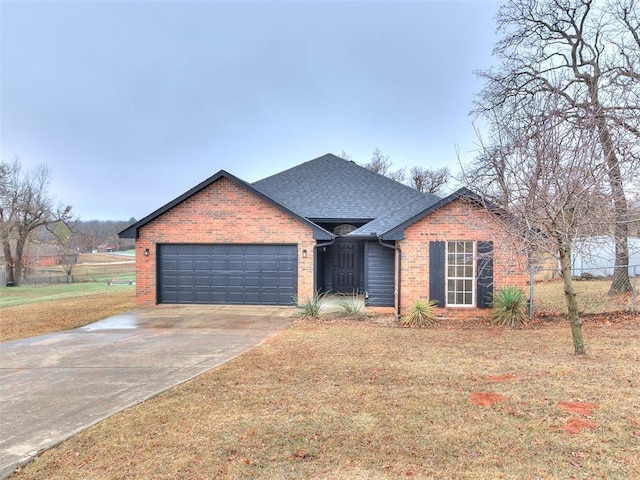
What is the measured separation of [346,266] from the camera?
49.9 ft

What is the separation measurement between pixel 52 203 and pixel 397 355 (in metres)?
40.9

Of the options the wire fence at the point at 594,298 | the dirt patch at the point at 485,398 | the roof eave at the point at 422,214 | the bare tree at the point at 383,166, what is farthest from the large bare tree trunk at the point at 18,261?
the dirt patch at the point at 485,398

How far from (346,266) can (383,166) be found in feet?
103

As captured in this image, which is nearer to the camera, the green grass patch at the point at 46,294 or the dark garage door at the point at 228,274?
the dark garage door at the point at 228,274

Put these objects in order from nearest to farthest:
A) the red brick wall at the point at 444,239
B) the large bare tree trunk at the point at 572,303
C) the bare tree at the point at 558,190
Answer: the bare tree at the point at 558,190 → the large bare tree trunk at the point at 572,303 → the red brick wall at the point at 444,239

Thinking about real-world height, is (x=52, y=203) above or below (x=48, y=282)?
above

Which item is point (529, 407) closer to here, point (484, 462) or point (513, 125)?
point (484, 462)

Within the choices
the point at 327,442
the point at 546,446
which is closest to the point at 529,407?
the point at 546,446

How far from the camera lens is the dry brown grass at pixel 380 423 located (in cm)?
329

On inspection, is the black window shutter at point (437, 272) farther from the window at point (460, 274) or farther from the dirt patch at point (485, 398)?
the dirt patch at point (485, 398)

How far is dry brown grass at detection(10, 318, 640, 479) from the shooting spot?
3287mm

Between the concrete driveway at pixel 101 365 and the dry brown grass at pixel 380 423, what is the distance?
41 cm

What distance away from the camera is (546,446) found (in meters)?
3.56

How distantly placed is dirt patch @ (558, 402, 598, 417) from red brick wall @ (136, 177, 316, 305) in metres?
9.44
